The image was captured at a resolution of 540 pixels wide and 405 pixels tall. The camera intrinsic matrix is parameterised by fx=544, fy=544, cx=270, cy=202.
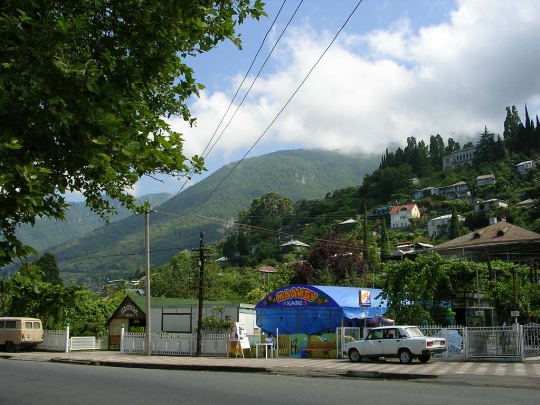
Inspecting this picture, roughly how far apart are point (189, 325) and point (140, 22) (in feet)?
89.3

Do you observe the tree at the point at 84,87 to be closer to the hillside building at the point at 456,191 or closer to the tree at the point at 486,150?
the hillside building at the point at 456,191

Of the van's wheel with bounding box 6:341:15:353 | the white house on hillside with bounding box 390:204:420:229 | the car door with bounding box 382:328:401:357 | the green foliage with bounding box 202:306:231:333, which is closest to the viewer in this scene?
the car door with bounding box 382:328:401:357

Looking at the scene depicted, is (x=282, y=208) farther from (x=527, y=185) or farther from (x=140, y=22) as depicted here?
(x=140, y=22)

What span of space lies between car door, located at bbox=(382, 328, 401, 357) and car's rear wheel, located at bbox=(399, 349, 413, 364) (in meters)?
0.24

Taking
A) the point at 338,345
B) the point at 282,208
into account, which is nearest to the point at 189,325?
the point at 338,345

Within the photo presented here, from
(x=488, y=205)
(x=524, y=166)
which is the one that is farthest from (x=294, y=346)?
(x=524, y=166)

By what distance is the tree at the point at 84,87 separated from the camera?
6.75 metres

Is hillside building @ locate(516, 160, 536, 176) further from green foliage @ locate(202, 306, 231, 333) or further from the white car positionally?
the white car

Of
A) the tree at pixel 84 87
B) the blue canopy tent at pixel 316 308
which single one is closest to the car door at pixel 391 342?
the blue canopy tent at pixel 316 308

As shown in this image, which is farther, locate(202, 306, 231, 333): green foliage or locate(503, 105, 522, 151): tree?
locate(503, 105, 522, 151): tree

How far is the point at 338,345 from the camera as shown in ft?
84.1

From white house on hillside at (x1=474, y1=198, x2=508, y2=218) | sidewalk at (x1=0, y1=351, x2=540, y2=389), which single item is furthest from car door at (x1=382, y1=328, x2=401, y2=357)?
white house on hillside at (x1=474, y1=198, x2=508, y2=218)

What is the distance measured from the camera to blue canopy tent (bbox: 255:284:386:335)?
2747 centimetres

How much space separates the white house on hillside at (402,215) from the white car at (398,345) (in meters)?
111
